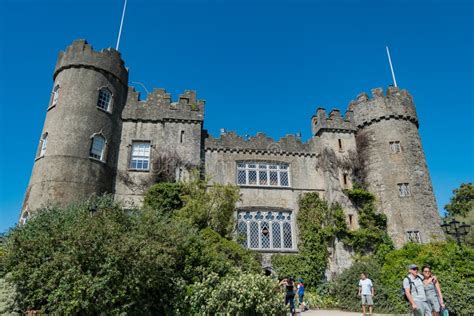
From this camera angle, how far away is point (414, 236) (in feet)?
67.4

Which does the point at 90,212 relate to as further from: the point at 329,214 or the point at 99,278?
the point at 329,214

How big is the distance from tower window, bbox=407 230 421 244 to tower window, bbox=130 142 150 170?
17.5 metres

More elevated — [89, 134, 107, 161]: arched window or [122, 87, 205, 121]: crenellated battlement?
[122, 87, 205, 121]: crenellated battlement

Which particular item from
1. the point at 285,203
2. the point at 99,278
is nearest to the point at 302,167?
the point at 285,203

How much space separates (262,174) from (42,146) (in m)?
14.3

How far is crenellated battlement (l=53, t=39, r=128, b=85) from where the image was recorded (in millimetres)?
21422

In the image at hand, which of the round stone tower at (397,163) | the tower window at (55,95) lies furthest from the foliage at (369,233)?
the tower window at (55,95)

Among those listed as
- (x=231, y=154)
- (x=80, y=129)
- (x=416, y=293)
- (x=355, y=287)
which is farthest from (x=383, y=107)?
(x=80, y=129)

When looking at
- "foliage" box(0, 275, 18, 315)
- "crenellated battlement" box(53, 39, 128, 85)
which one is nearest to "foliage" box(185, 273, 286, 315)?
"foliage" box(0, 275, 18, 315)

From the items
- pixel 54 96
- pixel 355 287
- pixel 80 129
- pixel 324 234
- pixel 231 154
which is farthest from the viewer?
pixel 231 154

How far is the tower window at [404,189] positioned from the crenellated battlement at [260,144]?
6.28 m

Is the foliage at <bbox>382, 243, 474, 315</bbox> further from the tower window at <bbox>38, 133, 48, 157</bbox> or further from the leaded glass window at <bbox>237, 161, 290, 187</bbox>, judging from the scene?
the tower window at <bbox>38, 133, 48, 157</bbox>

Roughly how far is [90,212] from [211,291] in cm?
568

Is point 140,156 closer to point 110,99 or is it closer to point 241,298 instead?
point 110,99
